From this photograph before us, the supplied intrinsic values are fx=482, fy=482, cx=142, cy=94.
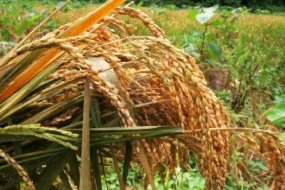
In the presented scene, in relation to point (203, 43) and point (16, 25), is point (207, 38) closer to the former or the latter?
point (203, 43)

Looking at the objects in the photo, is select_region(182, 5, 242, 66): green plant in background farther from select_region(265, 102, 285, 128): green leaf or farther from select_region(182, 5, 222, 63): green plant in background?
select_region(265, 102, 285, 128): green leaf

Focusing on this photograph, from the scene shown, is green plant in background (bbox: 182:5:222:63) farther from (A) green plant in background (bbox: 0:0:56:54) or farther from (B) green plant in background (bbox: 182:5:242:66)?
(A) green plant in background (bbox: 0:0:56:54)

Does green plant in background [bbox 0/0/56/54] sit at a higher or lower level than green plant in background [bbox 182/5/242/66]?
higher

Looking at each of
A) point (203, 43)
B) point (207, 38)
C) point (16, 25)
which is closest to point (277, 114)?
point (203, 43)

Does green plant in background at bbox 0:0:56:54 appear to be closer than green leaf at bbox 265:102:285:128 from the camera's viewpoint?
No

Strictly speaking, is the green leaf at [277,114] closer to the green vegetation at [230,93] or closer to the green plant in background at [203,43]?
the green vegetation at [230,93]

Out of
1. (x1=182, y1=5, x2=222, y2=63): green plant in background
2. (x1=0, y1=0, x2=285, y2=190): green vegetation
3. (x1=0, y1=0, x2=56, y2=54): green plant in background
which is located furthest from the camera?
(x1=0, y1=0, x2=56, y2=54): green plant in background

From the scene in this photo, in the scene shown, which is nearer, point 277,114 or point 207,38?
point 277,114

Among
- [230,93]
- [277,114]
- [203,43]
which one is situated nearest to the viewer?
[277,114]

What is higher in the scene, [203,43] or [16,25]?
[16,25]

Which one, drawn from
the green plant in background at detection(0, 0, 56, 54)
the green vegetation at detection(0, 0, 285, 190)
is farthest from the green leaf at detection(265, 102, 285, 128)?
the green plant in background at detection(0, 0, 56, 54)

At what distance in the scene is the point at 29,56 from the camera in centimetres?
68

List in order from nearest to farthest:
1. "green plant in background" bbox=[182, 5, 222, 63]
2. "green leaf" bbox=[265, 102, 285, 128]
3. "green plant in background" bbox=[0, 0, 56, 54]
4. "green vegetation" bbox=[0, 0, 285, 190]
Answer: "green vegetation" bbox=[0, 0, 285, 190] < "green leaf" bbox=[265, 102, 285, 128] < "green plant in background" bbox=[182, 5, 222, 63] < "green plant in background" bbox=[0, 0, 56, 54]

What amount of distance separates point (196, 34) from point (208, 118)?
310 cm
